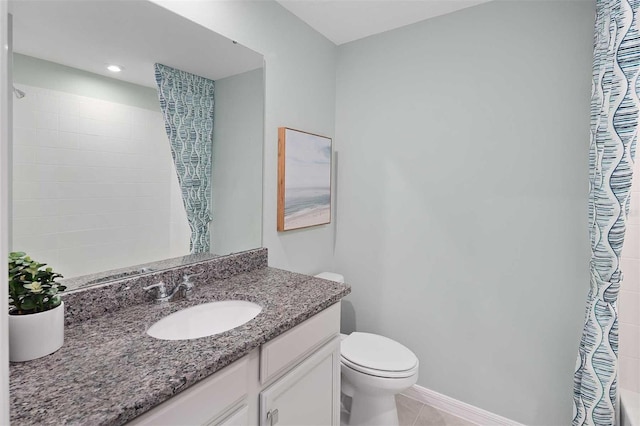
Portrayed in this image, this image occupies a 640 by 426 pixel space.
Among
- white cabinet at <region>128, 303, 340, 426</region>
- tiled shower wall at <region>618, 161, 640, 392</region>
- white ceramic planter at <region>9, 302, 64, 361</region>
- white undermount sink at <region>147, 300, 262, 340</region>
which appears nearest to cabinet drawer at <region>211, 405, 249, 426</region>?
white cabinet at <region>128, 303, 340, 426</region>

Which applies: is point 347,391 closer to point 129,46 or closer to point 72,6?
point 129,46

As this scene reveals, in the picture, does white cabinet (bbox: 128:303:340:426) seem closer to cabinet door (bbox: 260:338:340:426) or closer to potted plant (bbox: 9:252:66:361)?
cabinet door (bbox: 260:338:340:426)

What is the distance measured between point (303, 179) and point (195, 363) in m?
1.43

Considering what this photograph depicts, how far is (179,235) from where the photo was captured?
1.45m

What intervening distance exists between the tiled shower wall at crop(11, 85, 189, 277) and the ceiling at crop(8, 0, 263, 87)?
0.15 m

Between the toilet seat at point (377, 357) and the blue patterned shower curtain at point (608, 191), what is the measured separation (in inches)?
29.1

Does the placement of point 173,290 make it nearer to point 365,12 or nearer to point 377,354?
point 377,354

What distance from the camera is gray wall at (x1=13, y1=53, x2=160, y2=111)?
100 cm

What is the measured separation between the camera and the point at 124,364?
826mm

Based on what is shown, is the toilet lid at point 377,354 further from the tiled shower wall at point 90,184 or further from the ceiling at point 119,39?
the ceiling at point 119,39

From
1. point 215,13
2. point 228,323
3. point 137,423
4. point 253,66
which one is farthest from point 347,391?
point 215,13

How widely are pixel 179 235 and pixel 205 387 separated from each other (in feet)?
2.50

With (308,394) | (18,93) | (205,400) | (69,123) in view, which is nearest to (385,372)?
(308,394)

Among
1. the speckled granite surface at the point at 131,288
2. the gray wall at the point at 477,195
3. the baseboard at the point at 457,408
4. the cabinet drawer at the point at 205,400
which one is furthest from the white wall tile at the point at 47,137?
the baseboard at the point at 457,408
